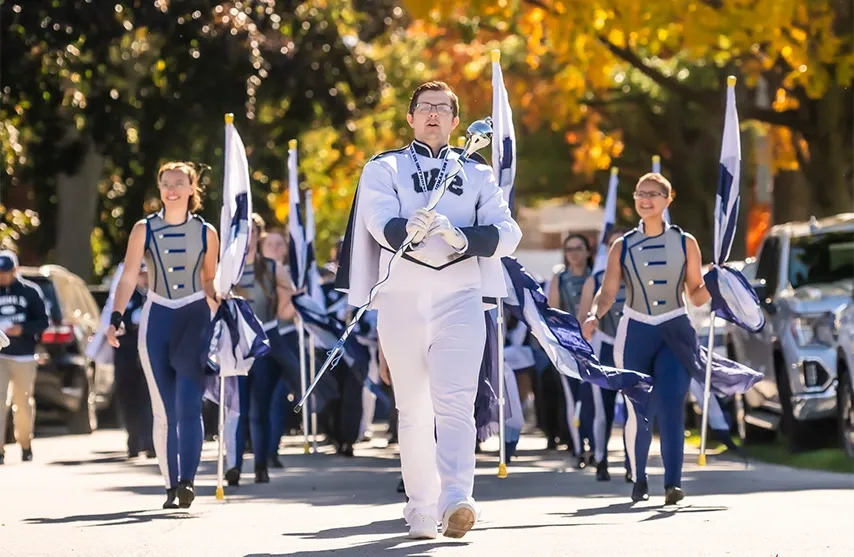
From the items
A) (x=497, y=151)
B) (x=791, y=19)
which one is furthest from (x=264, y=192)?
(x=497, y=151)

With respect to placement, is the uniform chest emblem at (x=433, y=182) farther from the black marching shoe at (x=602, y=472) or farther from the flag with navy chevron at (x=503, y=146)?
the black marching shoe at (x=602, y=472)

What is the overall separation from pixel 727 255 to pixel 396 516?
3.30 meters

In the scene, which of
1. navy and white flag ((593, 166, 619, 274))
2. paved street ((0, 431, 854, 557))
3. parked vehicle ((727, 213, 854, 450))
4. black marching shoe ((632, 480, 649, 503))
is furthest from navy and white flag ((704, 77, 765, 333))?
parked vehicle ((727, 213, 854, 450))

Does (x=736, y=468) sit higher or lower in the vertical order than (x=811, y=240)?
lower

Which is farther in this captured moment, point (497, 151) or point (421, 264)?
point (497, 151)

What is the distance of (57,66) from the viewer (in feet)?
93.2

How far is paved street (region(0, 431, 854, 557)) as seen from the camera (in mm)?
9562

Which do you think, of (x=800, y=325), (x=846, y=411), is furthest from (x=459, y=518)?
(x=800, y=325)

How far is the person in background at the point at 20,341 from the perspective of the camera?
18.9 meters

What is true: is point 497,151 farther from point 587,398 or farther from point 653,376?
point 587,398

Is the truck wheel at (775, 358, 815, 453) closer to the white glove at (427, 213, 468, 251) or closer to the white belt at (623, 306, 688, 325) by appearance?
the white belt at (623, 306, 688, 325)

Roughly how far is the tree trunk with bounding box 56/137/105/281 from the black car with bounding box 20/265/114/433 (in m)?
8.38

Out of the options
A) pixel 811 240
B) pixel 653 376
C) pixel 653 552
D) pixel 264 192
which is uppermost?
pixel 264 192

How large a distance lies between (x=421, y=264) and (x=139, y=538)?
199 centimetres
